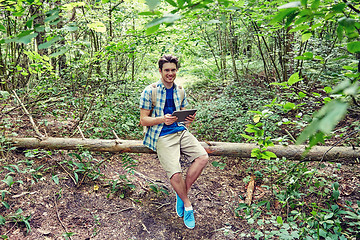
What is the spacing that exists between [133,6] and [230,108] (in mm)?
3701

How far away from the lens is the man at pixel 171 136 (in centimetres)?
317

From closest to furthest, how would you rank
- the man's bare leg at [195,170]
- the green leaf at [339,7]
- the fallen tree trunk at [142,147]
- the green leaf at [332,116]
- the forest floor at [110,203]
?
the green leaf at [332,116], the green leaf at [339,7], the forest floor at [110,203], the man's bare leg at [195,170], the fallen tree trunk at [142,147]

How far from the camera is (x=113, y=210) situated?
325 cm

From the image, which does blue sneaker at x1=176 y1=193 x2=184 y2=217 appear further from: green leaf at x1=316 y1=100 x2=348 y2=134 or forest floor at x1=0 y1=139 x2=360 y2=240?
green leaf at x1=316 y1=100 x2=348 y2=134

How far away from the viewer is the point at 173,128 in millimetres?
3465

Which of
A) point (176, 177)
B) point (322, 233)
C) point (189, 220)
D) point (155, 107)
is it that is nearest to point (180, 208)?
point (189, 220)

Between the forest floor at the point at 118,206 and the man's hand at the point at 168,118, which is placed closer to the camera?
the forest floor at the point at 118,206

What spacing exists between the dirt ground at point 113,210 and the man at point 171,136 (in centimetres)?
32

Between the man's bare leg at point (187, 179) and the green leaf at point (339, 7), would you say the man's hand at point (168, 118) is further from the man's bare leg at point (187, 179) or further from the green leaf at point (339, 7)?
the green leaf at point (339, 7)

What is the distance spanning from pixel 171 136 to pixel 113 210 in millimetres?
1338

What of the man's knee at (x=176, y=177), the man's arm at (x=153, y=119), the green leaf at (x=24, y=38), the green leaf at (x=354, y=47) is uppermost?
the green leaf at (x=24, y=38)

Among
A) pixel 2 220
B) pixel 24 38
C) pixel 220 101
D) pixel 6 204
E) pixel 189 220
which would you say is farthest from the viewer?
pixel 220 101

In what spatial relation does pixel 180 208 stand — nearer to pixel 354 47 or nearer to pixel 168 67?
pixel 168 67

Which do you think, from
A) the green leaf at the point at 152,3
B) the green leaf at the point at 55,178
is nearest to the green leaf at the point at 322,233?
the green leaf at the point at 152,3
